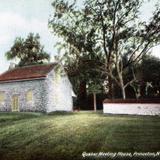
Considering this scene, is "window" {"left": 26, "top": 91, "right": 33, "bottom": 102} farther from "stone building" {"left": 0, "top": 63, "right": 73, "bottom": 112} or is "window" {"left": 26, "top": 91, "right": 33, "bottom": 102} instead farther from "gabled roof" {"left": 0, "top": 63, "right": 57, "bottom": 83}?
"gabled roof" {"left": 0, "top": 63, "right": 57, "bottom": 83}

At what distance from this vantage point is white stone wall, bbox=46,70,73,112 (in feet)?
108

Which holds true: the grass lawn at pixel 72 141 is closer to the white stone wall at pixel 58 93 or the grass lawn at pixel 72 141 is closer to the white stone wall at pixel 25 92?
the white stone wall at pixel 25 92

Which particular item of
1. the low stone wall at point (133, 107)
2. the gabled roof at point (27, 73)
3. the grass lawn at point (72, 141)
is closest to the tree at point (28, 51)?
the gabled roof at point (27, 73)

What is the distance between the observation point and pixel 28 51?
A: 57.7 metres

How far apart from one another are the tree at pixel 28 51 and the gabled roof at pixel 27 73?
62.7ft

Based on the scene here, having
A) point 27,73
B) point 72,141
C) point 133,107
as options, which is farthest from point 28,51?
point 72,141

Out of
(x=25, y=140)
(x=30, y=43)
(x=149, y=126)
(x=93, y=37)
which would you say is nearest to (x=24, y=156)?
(x=25, y=140)

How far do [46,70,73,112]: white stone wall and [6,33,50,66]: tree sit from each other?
21.5 meters

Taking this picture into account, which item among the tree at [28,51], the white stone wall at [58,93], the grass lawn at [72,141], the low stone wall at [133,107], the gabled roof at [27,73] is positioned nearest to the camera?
the grass lawn at [72,141]

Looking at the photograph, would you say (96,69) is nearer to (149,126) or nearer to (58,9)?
(58,9)

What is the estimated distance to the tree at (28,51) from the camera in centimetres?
5750

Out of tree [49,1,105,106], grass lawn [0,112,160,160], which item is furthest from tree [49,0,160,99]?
grass lawn [0,112,160,160]

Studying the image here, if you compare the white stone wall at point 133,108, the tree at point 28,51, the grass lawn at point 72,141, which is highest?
the tree at point 28,51

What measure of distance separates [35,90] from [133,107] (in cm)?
1220
